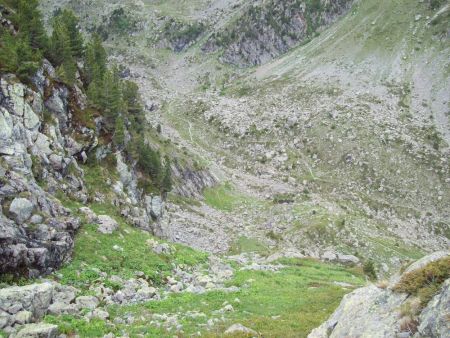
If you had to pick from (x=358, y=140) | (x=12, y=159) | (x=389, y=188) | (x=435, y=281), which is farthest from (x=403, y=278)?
(x=358, y=140)

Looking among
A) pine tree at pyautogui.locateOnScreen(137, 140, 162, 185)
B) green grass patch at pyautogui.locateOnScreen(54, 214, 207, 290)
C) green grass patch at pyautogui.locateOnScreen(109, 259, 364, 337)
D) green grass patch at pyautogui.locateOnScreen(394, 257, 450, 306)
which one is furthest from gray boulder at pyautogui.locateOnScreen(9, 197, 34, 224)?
pine tree at pyautogui.locateOnScreen(137, 140, 162, 185)

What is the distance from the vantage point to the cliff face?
159625 millimetres

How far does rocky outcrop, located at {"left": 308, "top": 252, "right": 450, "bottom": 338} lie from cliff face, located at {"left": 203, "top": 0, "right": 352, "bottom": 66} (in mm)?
150075

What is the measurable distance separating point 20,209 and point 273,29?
15309cm

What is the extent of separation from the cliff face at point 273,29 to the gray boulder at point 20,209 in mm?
141813

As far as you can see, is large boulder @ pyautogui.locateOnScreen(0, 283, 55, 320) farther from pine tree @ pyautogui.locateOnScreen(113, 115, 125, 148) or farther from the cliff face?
the cliff face

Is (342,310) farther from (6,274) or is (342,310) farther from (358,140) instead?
(358,140)

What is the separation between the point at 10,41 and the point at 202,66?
13005cm

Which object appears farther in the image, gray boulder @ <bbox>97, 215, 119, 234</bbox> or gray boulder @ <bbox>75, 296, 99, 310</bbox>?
gray boulder @ <bbox>97, 215, 119, 234</bbox>

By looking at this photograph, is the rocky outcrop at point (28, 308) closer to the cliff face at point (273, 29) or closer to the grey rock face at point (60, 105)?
the grey rock face at point (60, 105)

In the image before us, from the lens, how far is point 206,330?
760 inches

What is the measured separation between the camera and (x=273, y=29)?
163m

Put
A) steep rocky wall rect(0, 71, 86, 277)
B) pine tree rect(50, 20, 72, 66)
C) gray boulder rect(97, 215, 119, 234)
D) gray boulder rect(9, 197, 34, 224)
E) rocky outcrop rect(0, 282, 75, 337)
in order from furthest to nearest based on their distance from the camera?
1. pine tree rect(50, 20, 72, 66)
2. gray boulder rect(97, 215, 119, 234)
3. gray boulder rect(9, 197, 34, 224)
4. steep rocky wall rect(0, 71, 86, 277)
5. rocky outcrop rect(0, 282, 75, 337)

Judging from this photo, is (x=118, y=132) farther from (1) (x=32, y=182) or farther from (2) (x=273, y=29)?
(2) (x=273, y=29)
